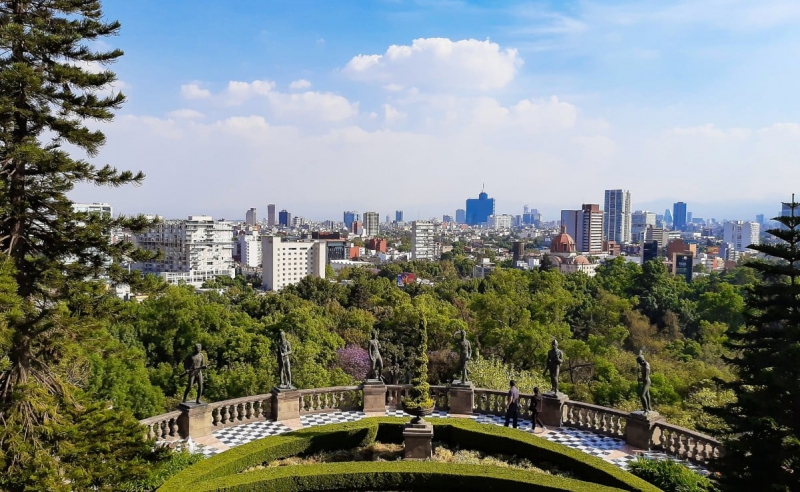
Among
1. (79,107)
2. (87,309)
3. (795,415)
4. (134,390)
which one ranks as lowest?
(134,390)

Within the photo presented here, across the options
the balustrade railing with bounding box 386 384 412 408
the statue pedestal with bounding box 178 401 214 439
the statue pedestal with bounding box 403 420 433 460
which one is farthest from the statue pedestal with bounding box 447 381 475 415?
the statue pedestal with bounding box 178 401 214 439

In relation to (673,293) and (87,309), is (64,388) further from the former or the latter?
(673,293)

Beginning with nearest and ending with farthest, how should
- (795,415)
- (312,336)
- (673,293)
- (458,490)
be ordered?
(795,415), (458,490), (312,336), (673,293)

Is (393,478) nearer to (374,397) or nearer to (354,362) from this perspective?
(374,397)

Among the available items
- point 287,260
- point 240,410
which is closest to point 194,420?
point 240,410

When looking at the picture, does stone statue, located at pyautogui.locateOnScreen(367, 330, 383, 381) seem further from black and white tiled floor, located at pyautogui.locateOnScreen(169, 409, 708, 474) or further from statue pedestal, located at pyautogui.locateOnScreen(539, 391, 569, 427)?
statue pedestal, located at pyautogui.locateOnScreen(539, 391, 569, 427)

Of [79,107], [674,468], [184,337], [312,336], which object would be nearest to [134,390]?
[184,337]
